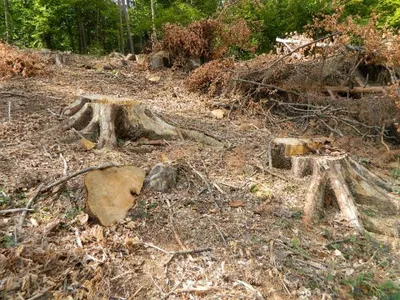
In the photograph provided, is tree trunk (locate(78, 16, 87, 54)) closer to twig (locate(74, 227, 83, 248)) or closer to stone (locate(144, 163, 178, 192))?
stone (locate(144, 163, 178, 192))

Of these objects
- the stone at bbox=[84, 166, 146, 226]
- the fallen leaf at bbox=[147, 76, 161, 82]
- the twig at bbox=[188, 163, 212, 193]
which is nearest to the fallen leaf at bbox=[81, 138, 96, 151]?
the stone at bbox=[84, 166, 146, 226]

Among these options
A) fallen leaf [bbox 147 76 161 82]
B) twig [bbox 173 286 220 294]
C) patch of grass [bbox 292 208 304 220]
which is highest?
fallen leaf [bbox 147 76 161 82]

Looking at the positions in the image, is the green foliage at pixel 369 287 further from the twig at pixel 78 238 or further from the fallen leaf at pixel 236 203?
the twig at pixel 78 238

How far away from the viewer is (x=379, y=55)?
616 cm

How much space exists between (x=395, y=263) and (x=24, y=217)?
314cm

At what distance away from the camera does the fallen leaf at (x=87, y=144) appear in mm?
3890

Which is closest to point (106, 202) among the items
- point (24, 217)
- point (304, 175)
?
point (24, 217)

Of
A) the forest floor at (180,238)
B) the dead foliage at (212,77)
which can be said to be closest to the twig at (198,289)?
the forest floor at (180,238)

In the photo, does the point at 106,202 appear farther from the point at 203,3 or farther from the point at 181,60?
the point at 203,3

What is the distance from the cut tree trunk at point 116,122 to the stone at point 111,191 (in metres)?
0.99

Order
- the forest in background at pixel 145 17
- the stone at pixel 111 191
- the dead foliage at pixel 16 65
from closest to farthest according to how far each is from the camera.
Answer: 1. the stone at pixel 111 191
2. the dead foliage at pixel 16 65
3. the forest in background at pixel 145 17

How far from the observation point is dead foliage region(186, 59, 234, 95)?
714 cm

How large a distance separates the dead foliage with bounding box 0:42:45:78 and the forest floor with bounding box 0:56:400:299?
2648 mm

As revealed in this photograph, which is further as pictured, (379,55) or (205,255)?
(379,55)
